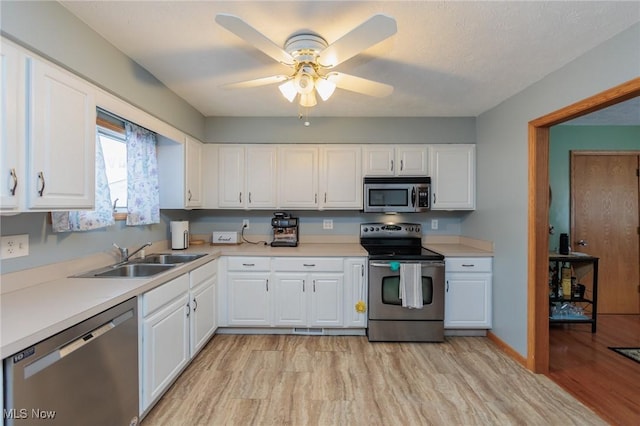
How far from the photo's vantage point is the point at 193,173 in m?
3.12

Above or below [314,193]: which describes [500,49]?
above

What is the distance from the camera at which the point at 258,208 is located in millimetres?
3375

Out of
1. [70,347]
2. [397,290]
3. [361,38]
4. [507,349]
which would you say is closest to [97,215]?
[70,347]

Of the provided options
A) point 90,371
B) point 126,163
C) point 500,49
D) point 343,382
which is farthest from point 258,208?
point 500,49

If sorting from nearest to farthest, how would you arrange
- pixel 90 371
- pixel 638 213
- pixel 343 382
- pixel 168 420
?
1. pixel 90 371
2. pixel 168 420
3. pixel 343 382
4. pixel 638 213

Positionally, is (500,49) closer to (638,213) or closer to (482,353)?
(482,353)

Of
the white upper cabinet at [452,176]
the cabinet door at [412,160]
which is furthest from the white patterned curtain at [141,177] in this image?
the white upper cabinet at [452,176]

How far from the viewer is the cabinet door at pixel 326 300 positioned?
9.78 ft

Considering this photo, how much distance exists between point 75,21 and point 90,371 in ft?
5.80

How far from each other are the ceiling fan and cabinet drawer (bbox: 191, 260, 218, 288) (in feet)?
4.88

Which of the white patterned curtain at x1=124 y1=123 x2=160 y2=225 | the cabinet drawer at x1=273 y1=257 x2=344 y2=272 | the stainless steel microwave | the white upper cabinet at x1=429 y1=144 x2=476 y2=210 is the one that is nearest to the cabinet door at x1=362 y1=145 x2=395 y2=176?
the stainless steel microwave

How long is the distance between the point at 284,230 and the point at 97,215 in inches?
69.4

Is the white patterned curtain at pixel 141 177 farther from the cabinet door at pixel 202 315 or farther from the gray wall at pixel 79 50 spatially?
the cabinet door at pixel 202 315

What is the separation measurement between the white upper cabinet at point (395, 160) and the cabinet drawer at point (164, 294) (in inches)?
83.2
